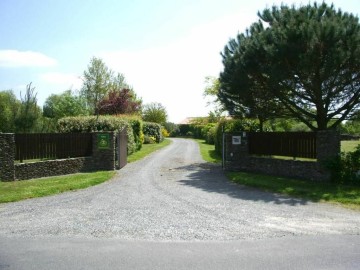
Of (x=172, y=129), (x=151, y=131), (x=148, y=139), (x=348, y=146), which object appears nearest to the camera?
(x=348, y=146)

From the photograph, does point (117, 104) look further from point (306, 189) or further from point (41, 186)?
point (306, 189)

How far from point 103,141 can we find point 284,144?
8601 millimetres

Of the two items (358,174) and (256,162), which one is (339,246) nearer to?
Result: (358,174)

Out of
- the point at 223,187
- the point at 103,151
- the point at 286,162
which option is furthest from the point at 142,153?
the point at 223,187

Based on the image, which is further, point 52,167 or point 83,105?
point 83,105

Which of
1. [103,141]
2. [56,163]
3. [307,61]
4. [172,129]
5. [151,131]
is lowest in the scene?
[56,163]

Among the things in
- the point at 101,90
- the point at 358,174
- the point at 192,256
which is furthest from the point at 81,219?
the point at 101,90

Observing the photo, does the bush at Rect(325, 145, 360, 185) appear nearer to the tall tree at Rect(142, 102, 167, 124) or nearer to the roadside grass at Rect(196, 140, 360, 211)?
Answer: the roadside grass at Rect(196, 140, 360, 211)

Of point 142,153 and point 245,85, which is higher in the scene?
point 245,85

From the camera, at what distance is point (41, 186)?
12.3m

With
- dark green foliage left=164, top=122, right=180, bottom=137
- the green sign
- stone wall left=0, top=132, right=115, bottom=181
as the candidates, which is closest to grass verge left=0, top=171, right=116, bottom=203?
stone wall left=0, top=132, right=115, bottom=181

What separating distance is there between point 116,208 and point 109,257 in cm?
370

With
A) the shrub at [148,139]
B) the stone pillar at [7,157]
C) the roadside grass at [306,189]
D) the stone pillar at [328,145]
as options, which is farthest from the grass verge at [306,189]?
the shrub at [148,139]

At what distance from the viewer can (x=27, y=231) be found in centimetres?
707
